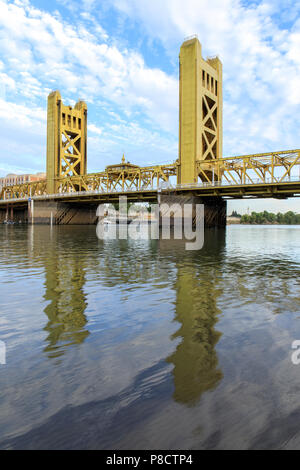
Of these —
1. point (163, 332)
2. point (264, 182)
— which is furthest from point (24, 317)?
point (264, 182)

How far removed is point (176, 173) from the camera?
62.4 meters

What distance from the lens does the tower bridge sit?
50438mm

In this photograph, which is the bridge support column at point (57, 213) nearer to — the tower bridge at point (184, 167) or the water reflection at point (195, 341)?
the tower bridge at point (184, 167)

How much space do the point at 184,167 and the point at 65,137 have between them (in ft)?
153

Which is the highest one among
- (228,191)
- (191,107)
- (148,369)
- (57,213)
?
(191,107)

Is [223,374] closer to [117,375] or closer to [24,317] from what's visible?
[117,375]

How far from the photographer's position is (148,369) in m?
4.55

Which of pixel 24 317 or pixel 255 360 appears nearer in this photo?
pixel 255 360

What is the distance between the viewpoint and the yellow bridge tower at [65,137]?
87438mm

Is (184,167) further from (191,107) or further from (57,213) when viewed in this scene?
(57,213)

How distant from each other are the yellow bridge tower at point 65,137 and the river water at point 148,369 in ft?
280

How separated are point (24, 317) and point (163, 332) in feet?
10.3

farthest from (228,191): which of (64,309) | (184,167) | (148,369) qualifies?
(148,369)

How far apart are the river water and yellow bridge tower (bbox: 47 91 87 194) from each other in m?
85.3
